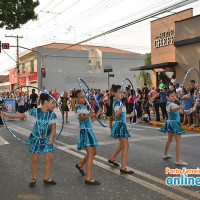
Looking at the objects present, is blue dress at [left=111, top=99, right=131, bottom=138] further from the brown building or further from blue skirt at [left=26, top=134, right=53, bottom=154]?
the brown building

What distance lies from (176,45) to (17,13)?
11.5 meters

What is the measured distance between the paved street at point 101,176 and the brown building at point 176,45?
1233cm

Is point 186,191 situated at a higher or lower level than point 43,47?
lower

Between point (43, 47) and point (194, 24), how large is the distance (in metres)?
29.2

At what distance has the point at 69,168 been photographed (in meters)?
6.34

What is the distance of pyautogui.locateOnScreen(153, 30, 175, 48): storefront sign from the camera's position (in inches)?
966

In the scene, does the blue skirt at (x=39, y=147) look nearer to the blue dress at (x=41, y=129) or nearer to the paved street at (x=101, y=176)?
the blue dress at (x=41, y=129)

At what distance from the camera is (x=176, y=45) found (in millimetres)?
21031

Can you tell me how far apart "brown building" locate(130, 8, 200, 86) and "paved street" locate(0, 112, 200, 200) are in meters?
12.3

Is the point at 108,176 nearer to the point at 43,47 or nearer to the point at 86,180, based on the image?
the point at 86,180

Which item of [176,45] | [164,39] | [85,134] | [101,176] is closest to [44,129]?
[85,134]

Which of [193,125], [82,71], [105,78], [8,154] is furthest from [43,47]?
[8,154]

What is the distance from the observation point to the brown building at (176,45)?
1975 centimetres

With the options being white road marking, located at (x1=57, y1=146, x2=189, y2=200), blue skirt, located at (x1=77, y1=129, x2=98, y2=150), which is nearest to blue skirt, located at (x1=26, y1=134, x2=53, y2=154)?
blue skirt, located at (x1=77, y1=129, x2=98, y2=150)
